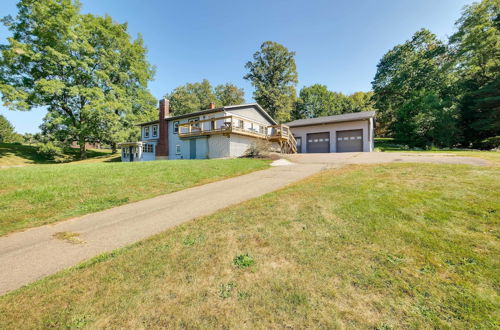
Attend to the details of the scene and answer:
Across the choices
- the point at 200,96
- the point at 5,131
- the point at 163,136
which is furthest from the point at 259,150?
the point at 5,131

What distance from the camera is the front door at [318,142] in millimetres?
24589

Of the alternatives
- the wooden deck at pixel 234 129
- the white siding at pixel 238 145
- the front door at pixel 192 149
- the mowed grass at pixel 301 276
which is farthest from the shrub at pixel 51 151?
the mowed grass at pixel 301 276

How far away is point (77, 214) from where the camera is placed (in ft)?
20.0

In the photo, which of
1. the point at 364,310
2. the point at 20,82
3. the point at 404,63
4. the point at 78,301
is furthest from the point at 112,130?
the point at 404,63

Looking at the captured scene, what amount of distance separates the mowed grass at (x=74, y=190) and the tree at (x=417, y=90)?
27694 millimetres

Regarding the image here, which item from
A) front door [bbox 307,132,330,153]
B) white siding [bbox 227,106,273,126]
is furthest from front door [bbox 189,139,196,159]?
front door [bbox 307,132,330,153]

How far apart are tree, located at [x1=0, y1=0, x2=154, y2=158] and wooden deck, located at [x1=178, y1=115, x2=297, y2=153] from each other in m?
10.9

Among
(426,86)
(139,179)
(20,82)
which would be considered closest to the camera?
(139,179)

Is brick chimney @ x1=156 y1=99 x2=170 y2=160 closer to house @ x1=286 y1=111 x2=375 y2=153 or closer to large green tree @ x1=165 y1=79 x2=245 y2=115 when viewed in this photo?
house @ x1=286 y1=111 x2=375 y2=153

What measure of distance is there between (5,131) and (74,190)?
2462 inches

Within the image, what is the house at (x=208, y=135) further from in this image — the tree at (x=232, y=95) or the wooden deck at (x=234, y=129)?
the tree at (x=232, y=95)

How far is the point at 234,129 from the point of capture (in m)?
18.6

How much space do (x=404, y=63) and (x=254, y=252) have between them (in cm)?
4605

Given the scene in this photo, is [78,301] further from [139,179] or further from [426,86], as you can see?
[426,86]
